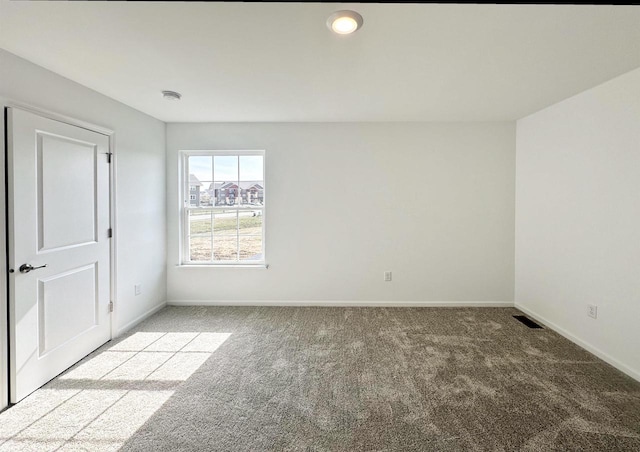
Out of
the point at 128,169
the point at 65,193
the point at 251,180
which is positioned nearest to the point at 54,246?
the point at 65,193

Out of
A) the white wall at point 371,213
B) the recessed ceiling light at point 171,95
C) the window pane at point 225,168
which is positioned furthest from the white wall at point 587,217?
the recessed ceiling light at point 171,95

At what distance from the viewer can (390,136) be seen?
407 cm

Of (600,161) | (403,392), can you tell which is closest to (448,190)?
(600,161)

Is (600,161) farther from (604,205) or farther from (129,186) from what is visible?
(129,186)

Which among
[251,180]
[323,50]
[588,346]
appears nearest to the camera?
[323,50]

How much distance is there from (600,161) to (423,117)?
1.80 m

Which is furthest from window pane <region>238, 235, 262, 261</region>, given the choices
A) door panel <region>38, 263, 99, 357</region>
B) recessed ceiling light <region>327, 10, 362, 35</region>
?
recessed ceiling light <region>327, 10, 362, 35</region>

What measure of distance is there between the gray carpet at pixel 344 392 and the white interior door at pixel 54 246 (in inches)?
9.6

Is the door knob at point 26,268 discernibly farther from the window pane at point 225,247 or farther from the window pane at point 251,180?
the window pane at point 251,180

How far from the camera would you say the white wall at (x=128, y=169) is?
226 cm

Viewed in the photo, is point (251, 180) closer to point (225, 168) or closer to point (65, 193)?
point (225, 168)

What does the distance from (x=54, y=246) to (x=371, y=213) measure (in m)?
3.30

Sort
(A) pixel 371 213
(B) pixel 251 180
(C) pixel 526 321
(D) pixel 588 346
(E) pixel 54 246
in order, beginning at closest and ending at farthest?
1. (E) pixel 54 246
2. (D) pixel 588 346
3. (C) pixel 526 321
4. (A) pixel 371 213
5. (B) pixel 251 180

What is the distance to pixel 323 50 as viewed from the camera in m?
2.13
